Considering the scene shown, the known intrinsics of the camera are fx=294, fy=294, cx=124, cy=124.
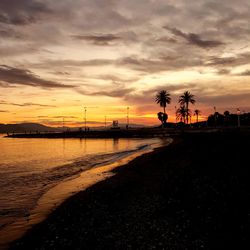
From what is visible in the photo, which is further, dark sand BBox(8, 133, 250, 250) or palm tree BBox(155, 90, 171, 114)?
palm tree BBox(155, 90, 171, 114)

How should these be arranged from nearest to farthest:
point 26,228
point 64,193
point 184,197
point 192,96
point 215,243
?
point 215,243, point 26,228, point 184,197, point 64,193, point 192,96

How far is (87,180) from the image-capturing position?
23422mm

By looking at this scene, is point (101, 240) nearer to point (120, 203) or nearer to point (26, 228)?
point (26, 228)

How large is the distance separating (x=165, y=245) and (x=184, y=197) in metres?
5.21

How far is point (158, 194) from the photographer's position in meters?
15.2

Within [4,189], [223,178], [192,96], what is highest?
[192,96]

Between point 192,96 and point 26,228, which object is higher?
point 192,96

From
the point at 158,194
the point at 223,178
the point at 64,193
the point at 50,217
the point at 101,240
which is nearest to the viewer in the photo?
the point at 101,240

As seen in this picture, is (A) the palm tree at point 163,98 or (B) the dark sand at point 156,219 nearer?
(B) the dark sand at point 156,219

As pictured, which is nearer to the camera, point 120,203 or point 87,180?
point 120,203

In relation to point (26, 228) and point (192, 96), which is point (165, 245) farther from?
point (192, 96)

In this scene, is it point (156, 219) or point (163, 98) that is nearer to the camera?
point (156, 219)

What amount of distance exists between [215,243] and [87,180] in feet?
51.9

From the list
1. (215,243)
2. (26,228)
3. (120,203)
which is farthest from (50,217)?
(215,243)
